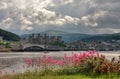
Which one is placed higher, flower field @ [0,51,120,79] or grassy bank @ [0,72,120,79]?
flower field @ [0,51,120,79]

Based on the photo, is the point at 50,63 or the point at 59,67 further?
the point at 59,67

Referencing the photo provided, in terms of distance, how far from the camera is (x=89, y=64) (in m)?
28.0

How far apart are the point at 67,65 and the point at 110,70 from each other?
12.0 feet

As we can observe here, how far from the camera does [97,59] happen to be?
28.0 metres

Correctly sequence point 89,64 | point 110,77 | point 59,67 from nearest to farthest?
point 110,77 < point 89,64 < point 59,67

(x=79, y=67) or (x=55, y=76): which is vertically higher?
(x=79, y=67)

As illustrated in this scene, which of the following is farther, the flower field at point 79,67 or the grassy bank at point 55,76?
the flower field at point 79,67

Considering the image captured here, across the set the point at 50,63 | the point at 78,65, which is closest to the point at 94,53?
the point at 78,65

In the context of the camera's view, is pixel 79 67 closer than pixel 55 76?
No

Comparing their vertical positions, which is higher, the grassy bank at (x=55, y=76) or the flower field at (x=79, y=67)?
the flower field at (x=79, y=67)

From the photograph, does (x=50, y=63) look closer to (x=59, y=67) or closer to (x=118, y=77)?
(x=59, y=67)

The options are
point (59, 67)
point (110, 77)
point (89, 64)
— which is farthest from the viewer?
point (59, 67)

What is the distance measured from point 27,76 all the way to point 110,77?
5.67 meters

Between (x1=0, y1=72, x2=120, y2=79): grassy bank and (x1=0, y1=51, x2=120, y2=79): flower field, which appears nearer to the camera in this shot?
(x1=0, y1=72, x2=120, y2=79): grassy bank
